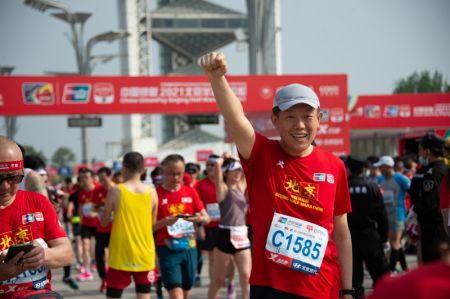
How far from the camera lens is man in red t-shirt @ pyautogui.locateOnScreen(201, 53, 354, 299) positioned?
3.65m

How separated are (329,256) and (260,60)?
55.7 metres

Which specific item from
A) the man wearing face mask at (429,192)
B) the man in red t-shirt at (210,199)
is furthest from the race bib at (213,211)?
the man wearing face mask at (429,192)

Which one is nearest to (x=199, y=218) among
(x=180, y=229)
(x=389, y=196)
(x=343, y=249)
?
(x=180, y=229)

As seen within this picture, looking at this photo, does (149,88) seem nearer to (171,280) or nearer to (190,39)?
(171,280)

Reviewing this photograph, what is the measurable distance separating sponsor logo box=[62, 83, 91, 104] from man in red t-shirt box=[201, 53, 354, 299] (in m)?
17.3

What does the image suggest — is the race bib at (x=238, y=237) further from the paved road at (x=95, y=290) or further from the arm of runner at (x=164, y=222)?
the paved road at (x=95, y=290)

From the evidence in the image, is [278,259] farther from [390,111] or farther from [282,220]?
[390,111]

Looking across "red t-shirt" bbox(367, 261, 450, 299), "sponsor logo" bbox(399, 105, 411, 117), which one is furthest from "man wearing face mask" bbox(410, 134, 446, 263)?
"sponsor logo" bbox(399, 105, 411, 117)

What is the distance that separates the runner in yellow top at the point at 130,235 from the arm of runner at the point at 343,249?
141 inches

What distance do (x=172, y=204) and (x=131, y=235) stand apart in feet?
2.56

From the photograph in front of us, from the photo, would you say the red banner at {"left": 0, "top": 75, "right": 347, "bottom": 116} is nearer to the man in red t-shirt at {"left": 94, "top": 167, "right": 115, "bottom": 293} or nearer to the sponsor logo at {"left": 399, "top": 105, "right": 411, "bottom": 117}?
the sponsor logo at {"left": 399, "top": 105, "right": 411, "bottom": 117}

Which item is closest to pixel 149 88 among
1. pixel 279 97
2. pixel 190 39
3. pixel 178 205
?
pixel 178 205

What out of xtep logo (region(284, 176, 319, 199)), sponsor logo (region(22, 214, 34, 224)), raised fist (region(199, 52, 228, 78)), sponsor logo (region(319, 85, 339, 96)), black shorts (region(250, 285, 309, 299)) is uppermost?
sponsor logo (region(319, 85, 339, 96))

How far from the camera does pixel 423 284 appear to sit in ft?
4.86
